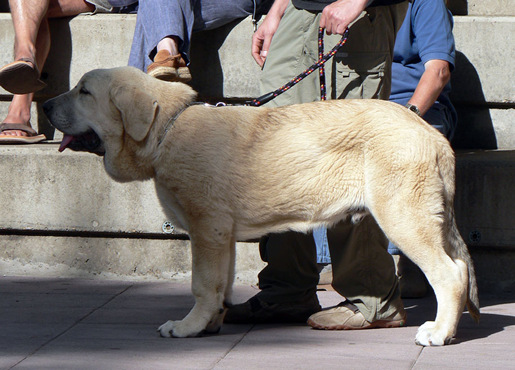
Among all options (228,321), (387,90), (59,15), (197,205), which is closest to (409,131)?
(387,90)

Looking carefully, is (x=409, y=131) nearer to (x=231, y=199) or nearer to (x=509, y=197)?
(x=231, y=199)

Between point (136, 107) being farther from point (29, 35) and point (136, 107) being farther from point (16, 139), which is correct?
point (29, 35)

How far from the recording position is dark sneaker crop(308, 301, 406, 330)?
14.0ft

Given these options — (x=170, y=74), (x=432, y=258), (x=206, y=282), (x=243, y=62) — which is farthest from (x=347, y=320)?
(x=243, y=62)

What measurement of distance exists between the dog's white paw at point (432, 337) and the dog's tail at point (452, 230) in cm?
29

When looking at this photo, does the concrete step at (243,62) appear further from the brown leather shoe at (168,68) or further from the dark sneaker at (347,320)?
the dark sneaker at (347,320)

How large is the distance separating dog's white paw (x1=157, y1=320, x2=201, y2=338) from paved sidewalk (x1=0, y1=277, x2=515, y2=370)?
36 mm

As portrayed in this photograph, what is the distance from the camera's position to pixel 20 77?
5586mm

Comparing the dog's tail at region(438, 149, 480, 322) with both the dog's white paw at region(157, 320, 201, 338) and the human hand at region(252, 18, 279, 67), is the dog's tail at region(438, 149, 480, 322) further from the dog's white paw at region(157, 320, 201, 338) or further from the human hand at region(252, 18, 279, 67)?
the human hand at region(252, 18, 279, 67)

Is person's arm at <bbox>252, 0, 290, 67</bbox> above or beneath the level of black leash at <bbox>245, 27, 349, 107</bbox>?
above

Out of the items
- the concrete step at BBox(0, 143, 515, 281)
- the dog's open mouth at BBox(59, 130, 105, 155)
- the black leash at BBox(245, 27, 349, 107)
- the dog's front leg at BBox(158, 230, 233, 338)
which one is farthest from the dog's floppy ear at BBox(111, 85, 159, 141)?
the concrete step at BBox(0, 143, 515, 281)

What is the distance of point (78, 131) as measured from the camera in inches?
160

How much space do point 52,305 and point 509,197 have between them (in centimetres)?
265

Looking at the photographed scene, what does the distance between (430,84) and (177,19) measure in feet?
5.49
